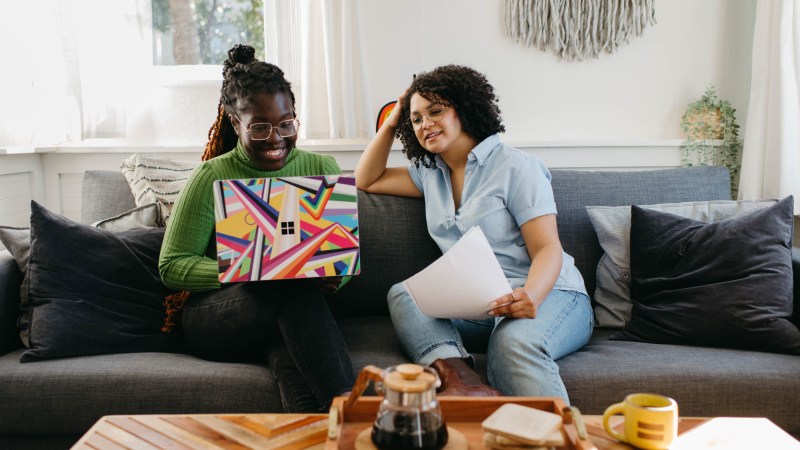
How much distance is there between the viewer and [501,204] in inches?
74.2

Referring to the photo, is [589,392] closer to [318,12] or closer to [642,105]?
[642,105]

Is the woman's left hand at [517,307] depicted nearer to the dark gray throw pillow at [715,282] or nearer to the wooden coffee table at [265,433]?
the dark gray throw pillow at [715,282]

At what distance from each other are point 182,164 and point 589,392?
4.66ft

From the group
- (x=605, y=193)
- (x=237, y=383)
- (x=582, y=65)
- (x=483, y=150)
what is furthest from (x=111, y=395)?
(x=582, y=65)

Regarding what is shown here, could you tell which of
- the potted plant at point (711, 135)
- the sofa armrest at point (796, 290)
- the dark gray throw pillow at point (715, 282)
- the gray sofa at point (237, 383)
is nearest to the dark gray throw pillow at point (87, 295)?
the gray sofa at point (237, 383)

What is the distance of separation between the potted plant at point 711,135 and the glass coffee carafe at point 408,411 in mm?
1974

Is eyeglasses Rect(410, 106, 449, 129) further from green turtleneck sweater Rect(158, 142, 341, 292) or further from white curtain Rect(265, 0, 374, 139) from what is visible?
white curtain Rect(265, 0, 374, 139)

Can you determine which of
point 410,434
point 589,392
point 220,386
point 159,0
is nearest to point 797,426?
point 589,392

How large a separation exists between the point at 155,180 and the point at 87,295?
1.57 feet

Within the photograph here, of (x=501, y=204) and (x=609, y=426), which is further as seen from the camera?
(x=501, y=204)

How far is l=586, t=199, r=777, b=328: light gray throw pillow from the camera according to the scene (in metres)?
2.00

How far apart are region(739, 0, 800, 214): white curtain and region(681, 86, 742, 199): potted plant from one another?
0.10 m

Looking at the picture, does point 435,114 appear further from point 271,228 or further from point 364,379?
point 364,379

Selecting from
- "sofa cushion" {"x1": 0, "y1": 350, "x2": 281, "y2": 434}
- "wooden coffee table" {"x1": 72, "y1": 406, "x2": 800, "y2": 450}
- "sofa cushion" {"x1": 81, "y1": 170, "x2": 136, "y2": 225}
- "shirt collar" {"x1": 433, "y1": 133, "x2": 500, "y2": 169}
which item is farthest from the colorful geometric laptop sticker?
"wooden coffee table" {"x1": 72, "y1": 406, "x2": 800, "y2": 450}
